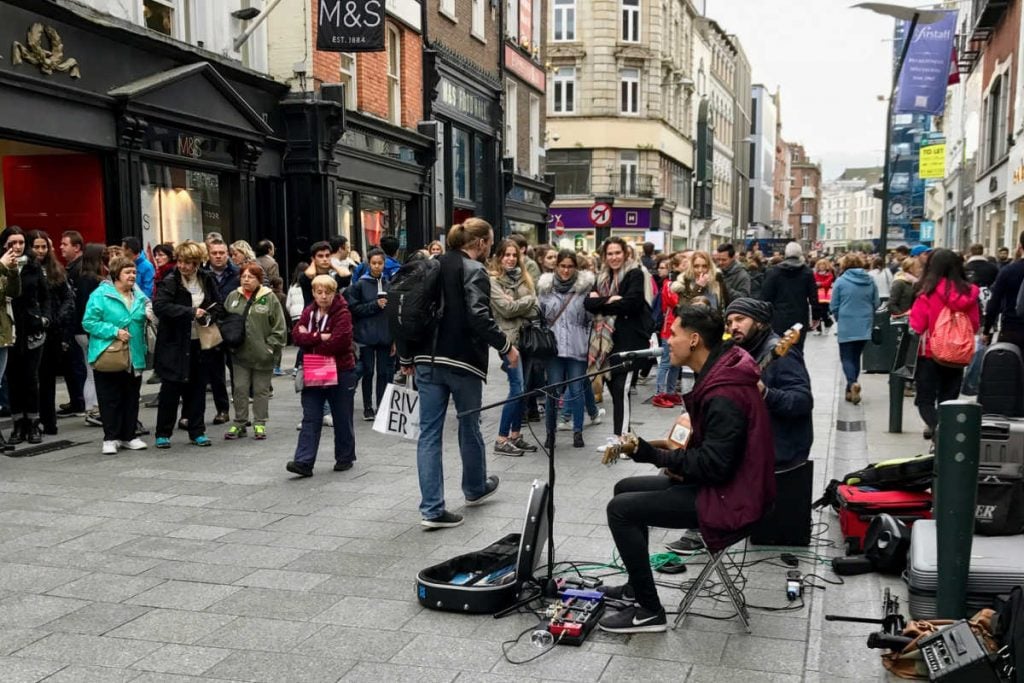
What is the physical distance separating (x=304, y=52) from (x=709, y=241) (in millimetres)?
54298

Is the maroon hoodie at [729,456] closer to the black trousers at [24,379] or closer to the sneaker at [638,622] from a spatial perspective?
the sneaker at [638,622]

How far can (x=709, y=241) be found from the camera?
6788 centimetres

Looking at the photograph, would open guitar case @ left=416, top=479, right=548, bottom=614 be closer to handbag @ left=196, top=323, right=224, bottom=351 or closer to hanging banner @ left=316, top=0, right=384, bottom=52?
handbag @ left=196, top=323, right=224, bottom=351

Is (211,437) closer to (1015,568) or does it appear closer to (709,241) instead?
(1015,568)

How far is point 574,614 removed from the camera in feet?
15.2

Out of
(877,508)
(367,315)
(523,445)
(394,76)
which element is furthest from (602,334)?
(394,76)

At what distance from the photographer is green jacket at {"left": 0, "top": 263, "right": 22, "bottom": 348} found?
27.4 ft

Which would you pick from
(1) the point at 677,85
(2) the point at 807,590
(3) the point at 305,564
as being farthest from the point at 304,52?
(1) the point at 677,85

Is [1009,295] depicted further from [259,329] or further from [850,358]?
[259,329]

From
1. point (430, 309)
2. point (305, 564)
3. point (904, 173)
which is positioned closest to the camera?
point (305, 564)

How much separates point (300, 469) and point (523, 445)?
7.23 ft

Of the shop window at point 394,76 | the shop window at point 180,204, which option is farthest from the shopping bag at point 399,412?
the shop window at point 394,76

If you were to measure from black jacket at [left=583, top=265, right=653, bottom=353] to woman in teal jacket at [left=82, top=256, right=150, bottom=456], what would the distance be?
4152 millimetres

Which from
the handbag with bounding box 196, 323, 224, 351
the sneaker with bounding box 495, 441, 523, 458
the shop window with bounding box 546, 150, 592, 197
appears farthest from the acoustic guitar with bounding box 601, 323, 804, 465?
the shop window with bounding box 546, 150, 592, 197
